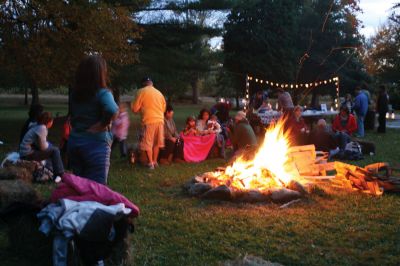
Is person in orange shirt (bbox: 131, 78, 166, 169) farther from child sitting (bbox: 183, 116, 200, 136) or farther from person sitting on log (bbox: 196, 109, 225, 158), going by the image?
person sitting on log (bbox: 196, 109, 225, 158)

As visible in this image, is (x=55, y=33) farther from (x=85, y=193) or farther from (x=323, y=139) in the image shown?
(x=85, y=193)

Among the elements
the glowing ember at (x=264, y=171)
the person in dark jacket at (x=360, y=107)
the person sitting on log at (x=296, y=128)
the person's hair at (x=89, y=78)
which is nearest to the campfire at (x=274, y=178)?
the glowing ember at (x=264, y=171)

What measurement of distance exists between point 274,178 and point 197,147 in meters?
3.80

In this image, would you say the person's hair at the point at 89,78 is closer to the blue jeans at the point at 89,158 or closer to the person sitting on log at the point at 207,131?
the blue jeans at the point at 89,158

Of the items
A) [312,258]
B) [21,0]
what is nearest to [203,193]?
[312,258]

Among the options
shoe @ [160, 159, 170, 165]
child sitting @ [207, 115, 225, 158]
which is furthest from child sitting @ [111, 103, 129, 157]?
child sitting @ [207, 115, 225, 158]

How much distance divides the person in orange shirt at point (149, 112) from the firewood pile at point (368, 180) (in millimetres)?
3606

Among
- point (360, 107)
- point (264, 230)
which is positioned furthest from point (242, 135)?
point (360, 107)

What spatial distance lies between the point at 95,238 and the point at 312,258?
205 cm

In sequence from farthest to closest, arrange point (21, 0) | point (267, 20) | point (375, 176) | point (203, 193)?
point (267, 20) → point (21, 0) → point (375, 176) → point (203, 193)

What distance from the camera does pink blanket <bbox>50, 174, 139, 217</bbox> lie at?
4031mm

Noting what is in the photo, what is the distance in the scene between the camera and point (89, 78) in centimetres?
446

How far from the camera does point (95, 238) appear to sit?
379 centimetres

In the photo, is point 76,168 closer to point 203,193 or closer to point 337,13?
point 203,193
